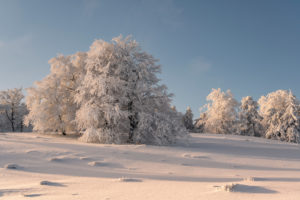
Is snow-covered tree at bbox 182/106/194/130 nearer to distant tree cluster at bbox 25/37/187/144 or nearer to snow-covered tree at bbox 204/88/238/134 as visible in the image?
snow-covered tree at bbox 204/88/238/134

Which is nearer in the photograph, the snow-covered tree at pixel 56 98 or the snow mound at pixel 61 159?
the snow mound at pixel 61 159

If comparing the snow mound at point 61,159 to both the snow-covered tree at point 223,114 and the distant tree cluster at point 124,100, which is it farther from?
the snow-covered tree at point 223,114

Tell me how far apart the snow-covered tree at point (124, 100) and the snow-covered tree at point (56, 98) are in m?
4.44

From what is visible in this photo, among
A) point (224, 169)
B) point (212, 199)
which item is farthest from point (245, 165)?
point (212, 199)

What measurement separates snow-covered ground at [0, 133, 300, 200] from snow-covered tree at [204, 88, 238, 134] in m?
29.1

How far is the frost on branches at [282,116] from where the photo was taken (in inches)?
1266

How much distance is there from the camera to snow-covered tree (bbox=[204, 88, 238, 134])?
38.7 meters

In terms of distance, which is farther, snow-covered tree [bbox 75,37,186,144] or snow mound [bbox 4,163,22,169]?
snow-covered tree [bbox 75,37,186,144]

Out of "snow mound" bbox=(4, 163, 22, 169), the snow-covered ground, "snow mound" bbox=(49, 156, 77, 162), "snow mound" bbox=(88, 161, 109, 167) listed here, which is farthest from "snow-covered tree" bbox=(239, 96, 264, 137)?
"snow mound" bbox=(4, 163, 22, 169)

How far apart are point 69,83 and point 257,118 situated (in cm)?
3336

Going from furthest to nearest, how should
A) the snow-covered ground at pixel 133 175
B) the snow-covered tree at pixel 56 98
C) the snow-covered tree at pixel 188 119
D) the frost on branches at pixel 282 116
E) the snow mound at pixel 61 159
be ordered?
the snow-covered tree at pixel 188 119, the frost on branches at pixel 282 116, the snow-covered tree at pixel 56 98, the snow mound at pixel 61 159, the snow-covered ground at pixel 133 175

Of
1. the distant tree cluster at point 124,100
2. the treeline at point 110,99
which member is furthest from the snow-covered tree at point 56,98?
the distant tree cluster at point 124,100

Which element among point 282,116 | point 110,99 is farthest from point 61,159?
point 282,116

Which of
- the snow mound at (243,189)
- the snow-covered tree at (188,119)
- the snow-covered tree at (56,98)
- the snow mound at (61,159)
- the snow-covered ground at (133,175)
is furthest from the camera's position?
the snow-covered tree at (188,119)
